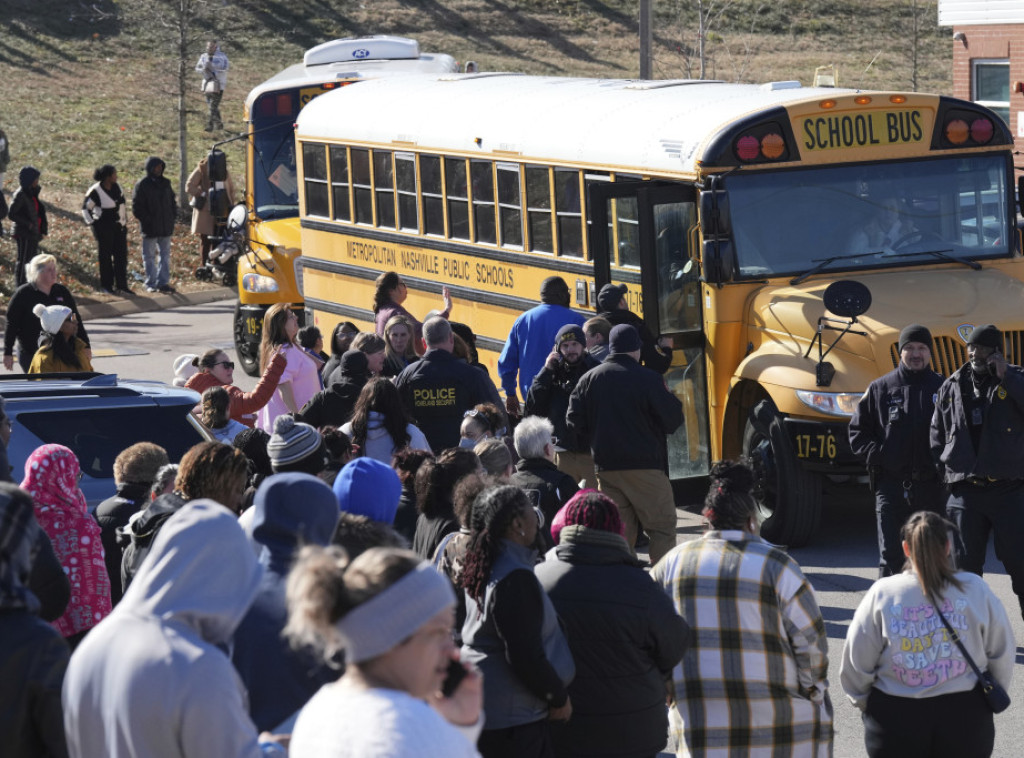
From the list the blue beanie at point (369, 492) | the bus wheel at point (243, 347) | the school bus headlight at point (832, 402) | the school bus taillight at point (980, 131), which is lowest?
the bus wheel at point (243, 347)

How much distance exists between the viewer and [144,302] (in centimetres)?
2045

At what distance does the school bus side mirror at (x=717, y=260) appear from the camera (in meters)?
9.13

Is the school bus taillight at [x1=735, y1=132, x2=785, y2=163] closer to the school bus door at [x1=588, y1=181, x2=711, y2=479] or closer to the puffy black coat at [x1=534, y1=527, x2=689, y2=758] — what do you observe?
the school bus door at [x1=588, y1=181, x2=711, y2=479]

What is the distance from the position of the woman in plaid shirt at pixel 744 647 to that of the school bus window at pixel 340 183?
9795mm

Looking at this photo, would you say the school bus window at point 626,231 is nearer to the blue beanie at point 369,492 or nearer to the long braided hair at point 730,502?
the long braided hair at point 730,502

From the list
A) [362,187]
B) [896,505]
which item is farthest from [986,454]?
[362,187]

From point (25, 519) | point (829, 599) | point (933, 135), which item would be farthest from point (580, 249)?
point (25, 519)

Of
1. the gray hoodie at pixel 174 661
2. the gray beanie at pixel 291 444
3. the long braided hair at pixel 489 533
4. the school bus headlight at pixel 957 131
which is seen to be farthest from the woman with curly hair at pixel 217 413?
the school bus headlight at pixel 957 131

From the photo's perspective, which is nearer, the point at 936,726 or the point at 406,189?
the point at 936,726

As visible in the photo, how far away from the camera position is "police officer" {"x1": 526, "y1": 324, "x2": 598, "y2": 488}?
8672mm

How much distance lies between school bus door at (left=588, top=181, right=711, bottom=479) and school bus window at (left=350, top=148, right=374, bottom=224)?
14.2ft

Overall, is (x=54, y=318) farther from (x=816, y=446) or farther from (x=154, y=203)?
(x=154, y=203)

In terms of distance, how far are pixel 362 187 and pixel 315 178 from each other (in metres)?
1.11

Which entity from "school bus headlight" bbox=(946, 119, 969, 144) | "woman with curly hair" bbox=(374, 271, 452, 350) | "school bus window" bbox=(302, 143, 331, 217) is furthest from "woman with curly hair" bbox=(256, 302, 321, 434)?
"school bus window" bbox=(302, 143, 331, 217)
